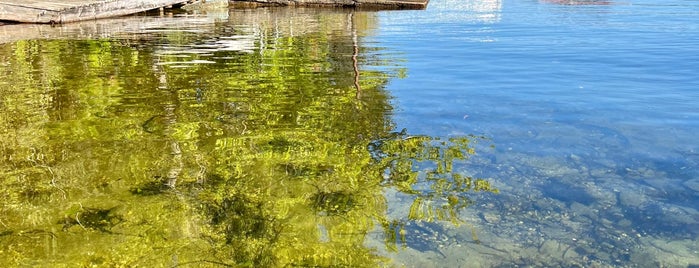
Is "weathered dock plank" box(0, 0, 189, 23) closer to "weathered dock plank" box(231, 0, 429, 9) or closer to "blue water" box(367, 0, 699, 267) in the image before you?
"weathered dock plank" box(231, 0, 429, 9)

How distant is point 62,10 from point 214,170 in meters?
17.5

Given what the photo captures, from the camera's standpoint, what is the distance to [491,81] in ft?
33.4

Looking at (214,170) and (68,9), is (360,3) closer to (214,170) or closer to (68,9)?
(68,9)

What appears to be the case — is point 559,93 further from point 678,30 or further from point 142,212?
point 678,30

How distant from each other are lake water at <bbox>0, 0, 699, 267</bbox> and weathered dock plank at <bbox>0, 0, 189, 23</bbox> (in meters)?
7.87

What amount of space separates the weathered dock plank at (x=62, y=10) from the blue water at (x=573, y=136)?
1177 centimetres

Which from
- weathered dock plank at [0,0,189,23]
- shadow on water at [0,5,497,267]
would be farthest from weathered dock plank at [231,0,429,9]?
shadow on water at [0,5,497,267]

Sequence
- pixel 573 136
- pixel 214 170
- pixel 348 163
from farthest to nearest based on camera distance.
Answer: pixel 573 136, pixel 348 163, pixel 214 170

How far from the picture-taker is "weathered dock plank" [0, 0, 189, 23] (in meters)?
18.9

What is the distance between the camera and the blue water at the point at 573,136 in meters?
4.04

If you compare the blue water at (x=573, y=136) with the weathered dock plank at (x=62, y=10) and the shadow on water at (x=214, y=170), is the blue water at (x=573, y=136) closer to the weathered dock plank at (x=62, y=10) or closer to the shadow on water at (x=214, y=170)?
the shadow on water at (x=214, y=170)

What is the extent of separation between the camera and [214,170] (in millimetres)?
5277

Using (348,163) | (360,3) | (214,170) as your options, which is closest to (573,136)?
(348,163)

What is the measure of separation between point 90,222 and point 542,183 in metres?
3.62
